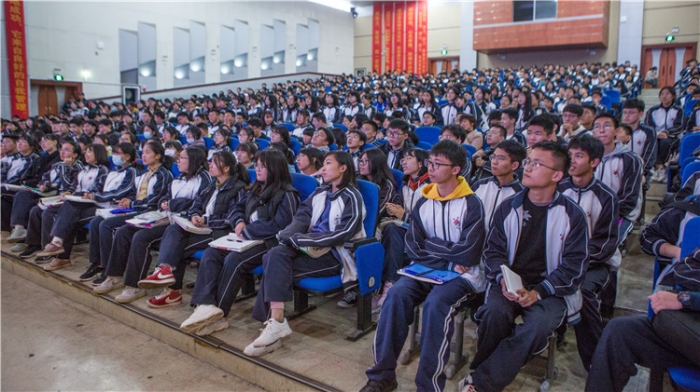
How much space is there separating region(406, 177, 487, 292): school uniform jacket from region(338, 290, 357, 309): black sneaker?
0.84 metres

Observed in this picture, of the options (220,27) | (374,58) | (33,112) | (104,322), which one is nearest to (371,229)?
(104,322)

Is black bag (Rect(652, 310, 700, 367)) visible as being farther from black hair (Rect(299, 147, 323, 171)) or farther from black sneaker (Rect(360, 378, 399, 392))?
black hair (Rect(299, 147, 323, 171))

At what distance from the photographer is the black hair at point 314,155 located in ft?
10.5

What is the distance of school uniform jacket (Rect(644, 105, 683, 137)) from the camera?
17.3 feet

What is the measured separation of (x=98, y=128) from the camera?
7.60m

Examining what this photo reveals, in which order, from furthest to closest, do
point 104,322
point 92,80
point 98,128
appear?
point 92,80, point 98,128, point 104,322

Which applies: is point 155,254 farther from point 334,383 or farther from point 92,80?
point 92,80

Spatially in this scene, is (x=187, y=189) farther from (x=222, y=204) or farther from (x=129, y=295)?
(x=129, y=295)

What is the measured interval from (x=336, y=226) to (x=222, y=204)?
972 mm

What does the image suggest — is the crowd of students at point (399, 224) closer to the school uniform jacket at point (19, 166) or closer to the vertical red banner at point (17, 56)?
the school uniform jacket at point (19, 166)

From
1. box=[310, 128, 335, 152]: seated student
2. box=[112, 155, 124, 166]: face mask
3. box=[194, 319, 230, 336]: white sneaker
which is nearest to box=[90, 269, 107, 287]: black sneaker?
box=[112, 155, 124, 166]: face mask

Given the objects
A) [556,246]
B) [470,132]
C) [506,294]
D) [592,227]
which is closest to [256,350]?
[506,294]

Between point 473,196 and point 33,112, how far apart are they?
43.0 ft

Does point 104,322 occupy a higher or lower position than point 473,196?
lower
